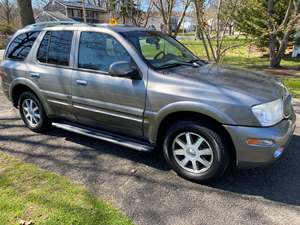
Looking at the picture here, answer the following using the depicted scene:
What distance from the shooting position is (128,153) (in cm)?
425

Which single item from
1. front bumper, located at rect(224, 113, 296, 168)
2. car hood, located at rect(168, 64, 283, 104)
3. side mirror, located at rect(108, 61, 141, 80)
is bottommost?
front bumper, located at rect(224, 113, 296, 168)

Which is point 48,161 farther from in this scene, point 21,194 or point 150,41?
point 150,41

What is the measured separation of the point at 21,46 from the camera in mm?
4902

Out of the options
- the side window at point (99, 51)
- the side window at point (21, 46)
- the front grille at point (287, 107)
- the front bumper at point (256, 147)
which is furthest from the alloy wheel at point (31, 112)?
the front grille at point (287, 107)

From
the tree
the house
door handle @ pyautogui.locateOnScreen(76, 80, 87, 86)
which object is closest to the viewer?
door handle @ pyautogui.locateOnScreen(76, 80, 87, 86)

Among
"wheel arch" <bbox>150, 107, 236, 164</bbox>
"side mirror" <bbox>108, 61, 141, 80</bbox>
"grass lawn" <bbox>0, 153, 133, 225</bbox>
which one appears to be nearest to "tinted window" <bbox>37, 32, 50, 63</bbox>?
"side mirror" <bbox>108, 61, 141, 80</bbox>

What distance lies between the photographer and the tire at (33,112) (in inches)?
190

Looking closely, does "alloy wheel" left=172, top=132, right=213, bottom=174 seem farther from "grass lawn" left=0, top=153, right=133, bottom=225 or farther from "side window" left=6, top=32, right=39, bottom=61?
"side window" left=6, top=32, right=39, bottom=61

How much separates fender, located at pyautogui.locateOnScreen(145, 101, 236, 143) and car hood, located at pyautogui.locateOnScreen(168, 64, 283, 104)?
203mm

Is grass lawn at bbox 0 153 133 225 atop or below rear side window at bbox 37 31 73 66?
below

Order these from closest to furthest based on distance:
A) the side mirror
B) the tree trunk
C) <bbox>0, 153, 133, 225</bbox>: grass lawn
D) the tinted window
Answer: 1. <bbox>0, 153, 133, 225</bbox>: grass lawn
2. the side mirror
3. the tinted window
4. the tree trunk

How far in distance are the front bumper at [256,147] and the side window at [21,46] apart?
11.3 ft

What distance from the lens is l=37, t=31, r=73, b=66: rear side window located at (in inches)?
167

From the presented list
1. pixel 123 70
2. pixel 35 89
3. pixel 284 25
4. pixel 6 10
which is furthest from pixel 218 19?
pixel 6 10
